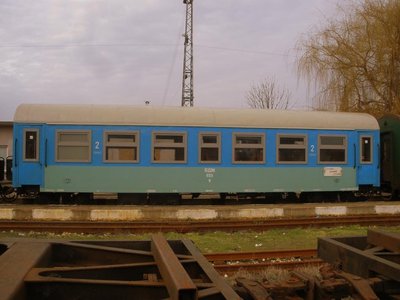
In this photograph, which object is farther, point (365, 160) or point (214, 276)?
point (365, 160)

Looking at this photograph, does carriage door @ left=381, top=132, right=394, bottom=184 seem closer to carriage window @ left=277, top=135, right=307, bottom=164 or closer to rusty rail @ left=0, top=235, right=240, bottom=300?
carriage window @ left=277, top=135, right=307, bottom=164

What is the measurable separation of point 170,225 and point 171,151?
349 centimetres

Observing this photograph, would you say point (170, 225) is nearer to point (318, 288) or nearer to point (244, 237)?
point (244, 237)

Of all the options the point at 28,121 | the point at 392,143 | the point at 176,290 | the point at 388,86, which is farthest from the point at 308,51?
the point at 176,290

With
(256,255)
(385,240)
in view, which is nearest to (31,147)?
(256,255)

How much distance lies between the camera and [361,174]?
1593 cm

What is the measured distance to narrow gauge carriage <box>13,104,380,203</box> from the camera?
14195mm

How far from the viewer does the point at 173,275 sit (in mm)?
2607

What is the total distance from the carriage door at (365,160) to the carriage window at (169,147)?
6.02 meters

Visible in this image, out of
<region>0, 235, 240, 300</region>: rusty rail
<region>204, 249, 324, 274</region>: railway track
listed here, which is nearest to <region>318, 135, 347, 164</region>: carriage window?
<region>204, 249, 324, 274</region>: railway track

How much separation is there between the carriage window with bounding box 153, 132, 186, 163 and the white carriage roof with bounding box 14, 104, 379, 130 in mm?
369

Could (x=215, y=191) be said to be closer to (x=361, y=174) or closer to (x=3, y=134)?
(x=361, y=174)

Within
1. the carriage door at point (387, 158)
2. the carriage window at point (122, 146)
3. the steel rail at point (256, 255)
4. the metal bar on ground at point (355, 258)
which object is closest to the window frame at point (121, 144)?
the carriage window at point (122, 146)

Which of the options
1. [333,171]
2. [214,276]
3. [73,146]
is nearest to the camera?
[214,276]
